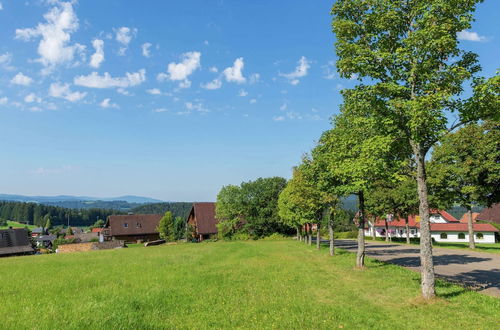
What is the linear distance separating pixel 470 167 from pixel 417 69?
30918mm

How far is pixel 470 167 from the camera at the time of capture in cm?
3706

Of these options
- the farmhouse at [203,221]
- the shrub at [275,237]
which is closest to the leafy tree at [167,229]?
the farmhouse at [203,221]

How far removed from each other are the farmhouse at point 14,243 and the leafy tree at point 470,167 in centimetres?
8082

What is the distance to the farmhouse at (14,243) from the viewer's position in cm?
6925

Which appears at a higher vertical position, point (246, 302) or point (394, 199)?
point (394, 199)

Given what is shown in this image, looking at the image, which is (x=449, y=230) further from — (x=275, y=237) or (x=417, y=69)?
(x=417, y=69)

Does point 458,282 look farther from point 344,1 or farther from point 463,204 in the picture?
point 463,204

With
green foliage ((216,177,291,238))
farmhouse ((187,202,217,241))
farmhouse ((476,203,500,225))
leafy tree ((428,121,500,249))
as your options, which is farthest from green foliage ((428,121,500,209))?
farmhouse ((187,202,217,241))

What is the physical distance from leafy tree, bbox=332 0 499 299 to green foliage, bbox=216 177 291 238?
51926mm

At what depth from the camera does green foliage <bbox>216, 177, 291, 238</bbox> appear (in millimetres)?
65062

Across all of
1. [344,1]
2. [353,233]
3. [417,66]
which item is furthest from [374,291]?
[353,233]

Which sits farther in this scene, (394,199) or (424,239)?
(394,199)

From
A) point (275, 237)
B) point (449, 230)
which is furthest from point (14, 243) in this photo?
point (449, 230)

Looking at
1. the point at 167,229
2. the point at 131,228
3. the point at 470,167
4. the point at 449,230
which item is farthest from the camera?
the point at 131,228
